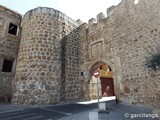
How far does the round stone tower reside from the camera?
6.78 m

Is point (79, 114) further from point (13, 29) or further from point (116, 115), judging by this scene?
point (13, 29)

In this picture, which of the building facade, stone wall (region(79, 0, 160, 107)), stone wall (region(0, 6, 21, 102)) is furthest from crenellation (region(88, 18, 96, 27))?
stone wall (region(0, 6, 21, 102))

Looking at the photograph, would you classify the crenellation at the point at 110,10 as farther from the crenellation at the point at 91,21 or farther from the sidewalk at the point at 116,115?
the sidewalk at the point at 116,115

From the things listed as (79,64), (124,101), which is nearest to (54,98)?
(79,64)

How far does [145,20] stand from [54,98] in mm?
6352

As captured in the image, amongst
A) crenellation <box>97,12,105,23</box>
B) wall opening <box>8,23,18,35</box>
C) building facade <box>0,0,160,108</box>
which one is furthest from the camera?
wall opening <box>8,23,18,35</box>

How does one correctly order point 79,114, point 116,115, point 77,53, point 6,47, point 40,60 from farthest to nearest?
point 77,53, point 6,47, point 40,60, point 79,114, point 116,115

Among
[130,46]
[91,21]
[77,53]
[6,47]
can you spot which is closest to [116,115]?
[130,46]

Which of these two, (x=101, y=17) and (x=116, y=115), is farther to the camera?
(x=101, y=17)

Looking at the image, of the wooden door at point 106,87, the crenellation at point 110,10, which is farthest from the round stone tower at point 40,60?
the wooden door at point 106,87

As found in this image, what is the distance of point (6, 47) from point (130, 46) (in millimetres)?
7531

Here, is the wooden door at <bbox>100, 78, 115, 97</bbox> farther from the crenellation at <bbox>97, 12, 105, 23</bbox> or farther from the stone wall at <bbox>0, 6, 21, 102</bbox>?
the stone wall at <bbox>0, 6, 21, 102</bbox>

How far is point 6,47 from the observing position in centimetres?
800

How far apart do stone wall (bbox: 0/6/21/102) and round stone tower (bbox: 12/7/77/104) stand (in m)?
0.77
